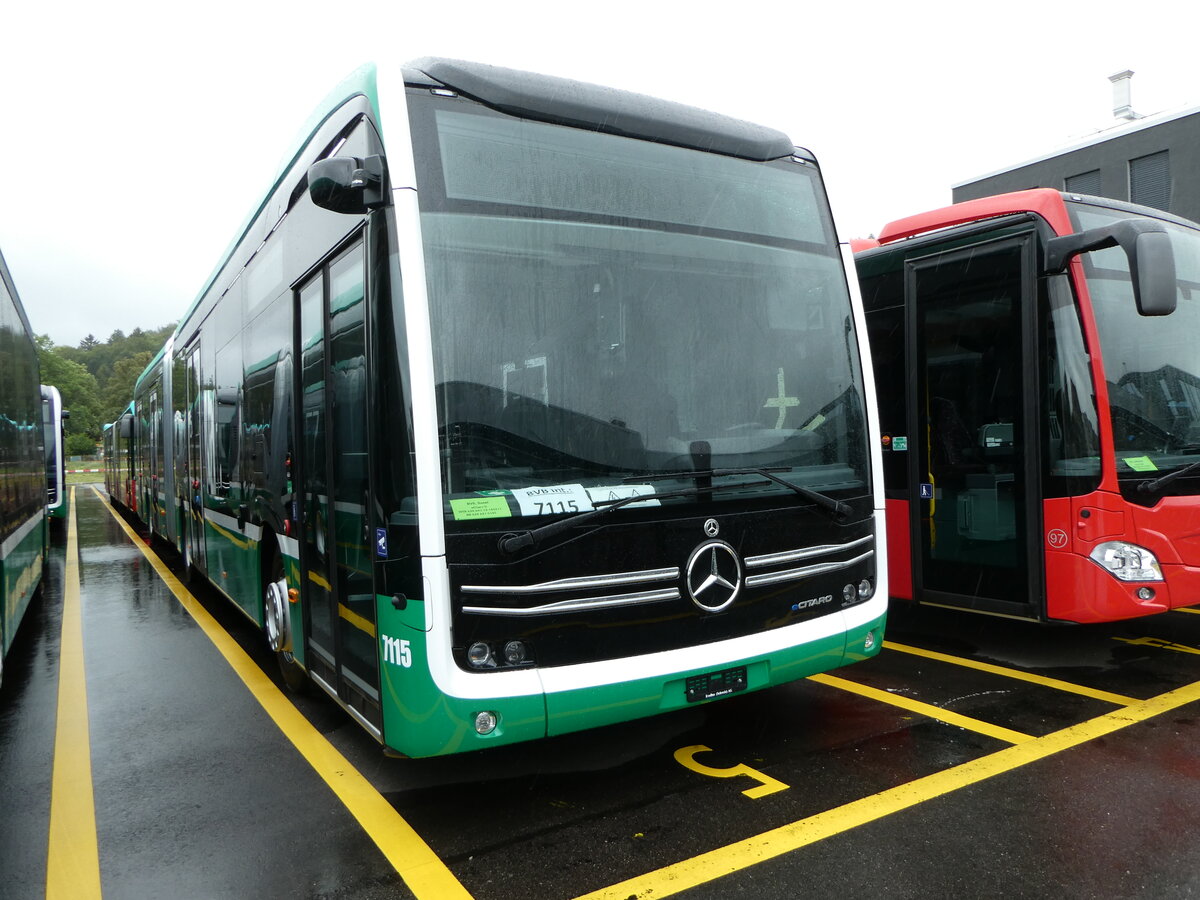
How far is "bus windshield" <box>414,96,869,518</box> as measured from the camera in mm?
3361

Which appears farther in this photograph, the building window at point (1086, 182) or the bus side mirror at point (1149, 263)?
the building window at point (1086, 182)

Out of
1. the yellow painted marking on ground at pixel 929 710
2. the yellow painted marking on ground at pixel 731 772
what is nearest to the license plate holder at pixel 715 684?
the yellow painted marking on ground at pixel 731 772

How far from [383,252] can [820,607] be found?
246 centimetres

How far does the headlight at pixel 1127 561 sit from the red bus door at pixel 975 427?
1.22 feet

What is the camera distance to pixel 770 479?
3867 millimetres

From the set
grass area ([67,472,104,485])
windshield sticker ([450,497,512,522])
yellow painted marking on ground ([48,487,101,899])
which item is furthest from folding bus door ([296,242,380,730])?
grass area ([67,472,104,485])

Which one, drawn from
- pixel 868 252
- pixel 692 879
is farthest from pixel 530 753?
pixel 868 252

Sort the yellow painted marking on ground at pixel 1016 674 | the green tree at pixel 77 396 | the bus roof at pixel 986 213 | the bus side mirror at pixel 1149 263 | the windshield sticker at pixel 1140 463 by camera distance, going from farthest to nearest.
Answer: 1. the green tree at pixel 77 396
2. the bus roof at pixel 986 213
3. the windshield sticker at pixel 1140 463
4. the yellow painted marking on ground at pixel 1016 674
5. the bus side mirror at pixel 1149 263

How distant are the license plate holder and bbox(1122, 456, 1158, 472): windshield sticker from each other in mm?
3070

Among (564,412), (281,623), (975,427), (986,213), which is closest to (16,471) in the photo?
(281,623)

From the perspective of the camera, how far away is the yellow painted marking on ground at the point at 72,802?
334 centimetres

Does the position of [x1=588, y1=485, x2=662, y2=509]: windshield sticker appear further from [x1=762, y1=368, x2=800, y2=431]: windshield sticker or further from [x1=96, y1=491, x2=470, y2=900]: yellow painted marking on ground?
[x1=96, y1=491, x2=470, y2=900]: yellow painted marking on ground

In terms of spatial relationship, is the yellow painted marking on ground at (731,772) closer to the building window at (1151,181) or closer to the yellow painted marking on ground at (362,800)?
the yellow painted marking on ground at (362,800)

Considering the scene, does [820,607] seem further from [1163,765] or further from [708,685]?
[1163,765]
